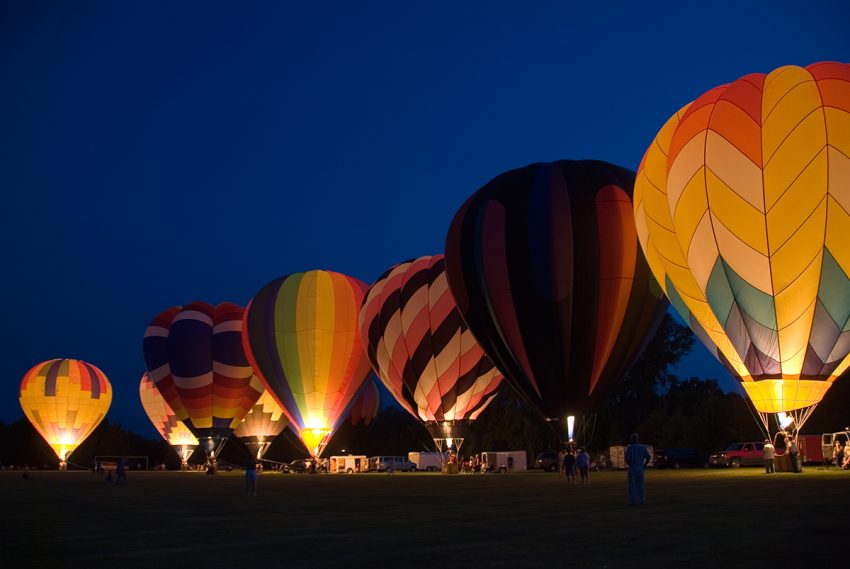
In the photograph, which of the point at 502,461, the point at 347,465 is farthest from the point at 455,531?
the point at 347,465

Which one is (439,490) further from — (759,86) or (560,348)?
(759,86)

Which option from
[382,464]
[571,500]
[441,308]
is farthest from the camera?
[382,464]

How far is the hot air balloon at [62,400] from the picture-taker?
5728 centimetres

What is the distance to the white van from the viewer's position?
46375 millimetres

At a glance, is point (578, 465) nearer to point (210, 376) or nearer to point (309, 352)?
point (309, 352)

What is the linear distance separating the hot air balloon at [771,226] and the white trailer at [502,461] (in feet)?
56.2

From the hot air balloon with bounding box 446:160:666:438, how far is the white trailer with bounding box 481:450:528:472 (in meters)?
11.7

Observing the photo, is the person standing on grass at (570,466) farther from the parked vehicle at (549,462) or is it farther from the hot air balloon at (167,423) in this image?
the hot air balloon at (167,423)

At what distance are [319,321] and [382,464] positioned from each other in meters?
11.2

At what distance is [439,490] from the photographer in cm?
2014

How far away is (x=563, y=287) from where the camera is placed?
84.9 ft

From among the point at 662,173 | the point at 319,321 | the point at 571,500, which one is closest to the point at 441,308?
the point at 319,321

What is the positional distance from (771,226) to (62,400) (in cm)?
4825

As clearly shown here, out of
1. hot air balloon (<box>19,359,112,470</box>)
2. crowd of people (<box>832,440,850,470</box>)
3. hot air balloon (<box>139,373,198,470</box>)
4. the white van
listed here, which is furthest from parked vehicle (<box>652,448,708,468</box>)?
hot air balloon (<box>19,359,112,470</box>)
